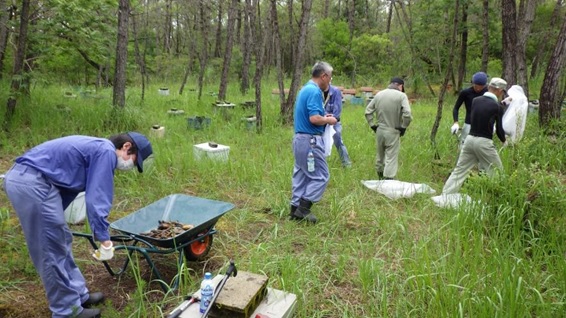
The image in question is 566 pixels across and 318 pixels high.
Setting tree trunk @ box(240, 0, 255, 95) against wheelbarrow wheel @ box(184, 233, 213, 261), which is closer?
wheelbarrow wheel @ box(184, 233, 213, 261)

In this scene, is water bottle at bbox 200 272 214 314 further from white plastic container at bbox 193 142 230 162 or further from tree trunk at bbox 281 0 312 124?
tree trunk at bbox 281 0 312 124

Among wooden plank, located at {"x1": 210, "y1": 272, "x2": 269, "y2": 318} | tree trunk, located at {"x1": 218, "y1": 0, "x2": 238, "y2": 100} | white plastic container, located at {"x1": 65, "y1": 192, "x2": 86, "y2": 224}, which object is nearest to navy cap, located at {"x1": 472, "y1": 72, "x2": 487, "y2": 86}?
wooden plank, located at {"x1": 210, "y1": 272, "x2": 269, "y2": 318}

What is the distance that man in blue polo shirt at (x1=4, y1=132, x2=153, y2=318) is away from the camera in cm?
255

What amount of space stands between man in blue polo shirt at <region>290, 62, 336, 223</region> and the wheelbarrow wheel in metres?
1.11

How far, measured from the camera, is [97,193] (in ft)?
8.41

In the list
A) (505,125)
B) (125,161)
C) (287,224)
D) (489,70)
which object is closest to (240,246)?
(287,224)

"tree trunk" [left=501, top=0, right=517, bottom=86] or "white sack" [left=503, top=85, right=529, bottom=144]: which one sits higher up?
"tree trunk" [left=501, top=0, right=517, bottom=86]

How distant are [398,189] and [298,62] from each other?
511cm

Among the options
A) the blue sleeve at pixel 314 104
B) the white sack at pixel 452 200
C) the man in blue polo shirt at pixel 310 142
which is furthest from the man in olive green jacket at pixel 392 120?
the blue sleeve at pixel 314 104

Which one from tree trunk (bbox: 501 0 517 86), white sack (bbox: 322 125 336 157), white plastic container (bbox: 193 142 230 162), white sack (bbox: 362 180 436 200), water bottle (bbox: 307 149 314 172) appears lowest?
white sack (bbox: 362 180 436 200)

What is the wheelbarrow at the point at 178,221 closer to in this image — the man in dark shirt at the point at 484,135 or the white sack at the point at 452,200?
the white sack at the point at 452,200

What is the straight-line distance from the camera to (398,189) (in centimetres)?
514

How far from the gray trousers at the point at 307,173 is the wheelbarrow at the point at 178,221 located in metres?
1.02

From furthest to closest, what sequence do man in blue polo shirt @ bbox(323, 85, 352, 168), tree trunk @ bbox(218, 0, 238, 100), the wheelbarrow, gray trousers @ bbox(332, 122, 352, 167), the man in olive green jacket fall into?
1. tree trunk @ bbox(218, 0, 238, 100)
2. gray trousers @ bbox(332, 122, 352, 167)
3. man in blue polo shirt @ bbox(323, 85, 352, 168)
4. the man in olive green jacket
5. the wheelbarrow
